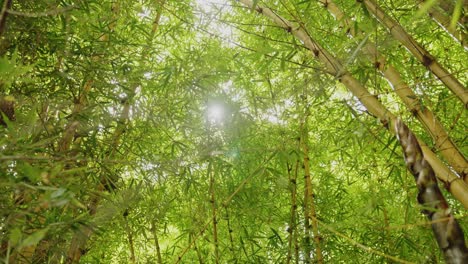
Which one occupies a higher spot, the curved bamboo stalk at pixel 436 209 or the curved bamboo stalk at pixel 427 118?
the curved bamboo stalk at pixel 427 118

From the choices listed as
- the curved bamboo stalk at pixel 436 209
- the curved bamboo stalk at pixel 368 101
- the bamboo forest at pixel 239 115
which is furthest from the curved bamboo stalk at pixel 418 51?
the curved bamboo stalk at pixel 436 209

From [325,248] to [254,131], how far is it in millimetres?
884

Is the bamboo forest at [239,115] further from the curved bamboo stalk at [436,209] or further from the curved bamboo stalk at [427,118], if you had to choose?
the curved bamboo stalk at [436,209]

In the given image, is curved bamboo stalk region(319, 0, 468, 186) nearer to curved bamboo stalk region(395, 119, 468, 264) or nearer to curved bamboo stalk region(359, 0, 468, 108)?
curved bamboo stalk region(359, 0, 468, 108)

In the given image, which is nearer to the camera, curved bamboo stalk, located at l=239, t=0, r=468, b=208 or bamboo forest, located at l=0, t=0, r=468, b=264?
curved bamboo stalk, located at l=239, t=0, r=468, b=208

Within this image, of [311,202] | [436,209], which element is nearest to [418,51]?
[436,209]

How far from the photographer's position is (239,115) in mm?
2617

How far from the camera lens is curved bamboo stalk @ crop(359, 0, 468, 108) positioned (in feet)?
5.47

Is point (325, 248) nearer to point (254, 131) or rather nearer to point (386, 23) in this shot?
point (254, 131)

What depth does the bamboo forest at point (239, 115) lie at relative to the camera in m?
1.79

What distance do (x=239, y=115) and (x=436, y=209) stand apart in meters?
1.78

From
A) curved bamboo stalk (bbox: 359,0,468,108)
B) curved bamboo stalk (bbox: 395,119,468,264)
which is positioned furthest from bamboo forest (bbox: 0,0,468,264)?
curved bamboo stalk (bbox: 395,119,468,264)

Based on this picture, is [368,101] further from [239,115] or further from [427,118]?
[239,115]

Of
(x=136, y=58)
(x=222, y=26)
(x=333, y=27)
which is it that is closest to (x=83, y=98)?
(x=136, y=58)
